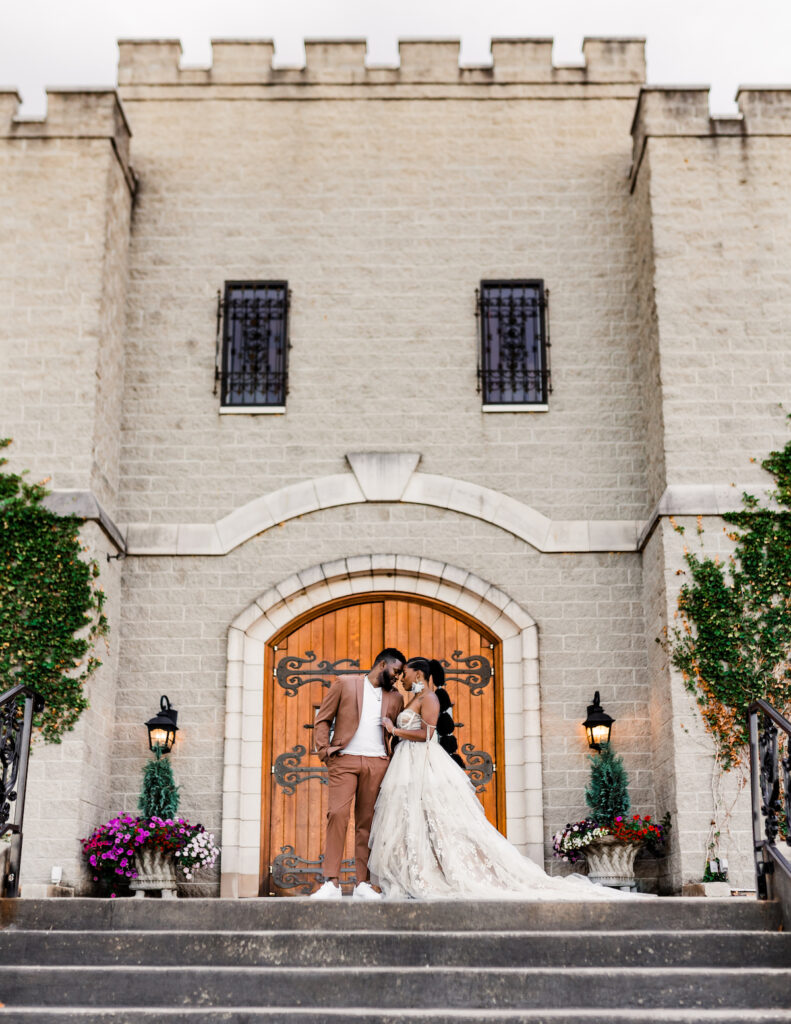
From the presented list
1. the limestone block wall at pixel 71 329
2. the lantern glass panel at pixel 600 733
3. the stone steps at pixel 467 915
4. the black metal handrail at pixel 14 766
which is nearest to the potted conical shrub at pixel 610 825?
the lantern glass panel at pixel 600 733

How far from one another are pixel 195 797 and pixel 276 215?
5133mm

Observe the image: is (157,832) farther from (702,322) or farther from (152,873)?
(702,322)

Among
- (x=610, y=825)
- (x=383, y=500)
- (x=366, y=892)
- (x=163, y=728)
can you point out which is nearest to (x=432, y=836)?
(x=366, y=892)

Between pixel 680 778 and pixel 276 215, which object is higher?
pixel 276 215

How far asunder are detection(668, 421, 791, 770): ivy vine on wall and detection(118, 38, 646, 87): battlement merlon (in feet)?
15.2

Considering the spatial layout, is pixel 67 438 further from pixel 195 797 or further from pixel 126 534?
pixel 195 797

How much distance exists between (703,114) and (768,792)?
6.33 meters

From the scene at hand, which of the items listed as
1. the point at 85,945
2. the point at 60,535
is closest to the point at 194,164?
the point at 60,535

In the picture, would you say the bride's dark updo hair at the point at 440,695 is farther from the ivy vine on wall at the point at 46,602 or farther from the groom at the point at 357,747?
the ivy vine on wall at the point at 46,602

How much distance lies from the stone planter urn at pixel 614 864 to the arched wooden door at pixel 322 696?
0.90m

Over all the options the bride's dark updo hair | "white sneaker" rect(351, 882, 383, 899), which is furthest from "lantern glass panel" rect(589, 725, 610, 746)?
"white sneaker" rect(351, 882, 383, 899)

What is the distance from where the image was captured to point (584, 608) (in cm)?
1067

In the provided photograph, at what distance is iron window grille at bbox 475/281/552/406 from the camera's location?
37.0 ft

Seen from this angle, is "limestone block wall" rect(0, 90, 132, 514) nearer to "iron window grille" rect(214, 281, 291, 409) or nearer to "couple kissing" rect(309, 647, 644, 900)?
"iron window grille" rect(214, 281, 291, 409)
